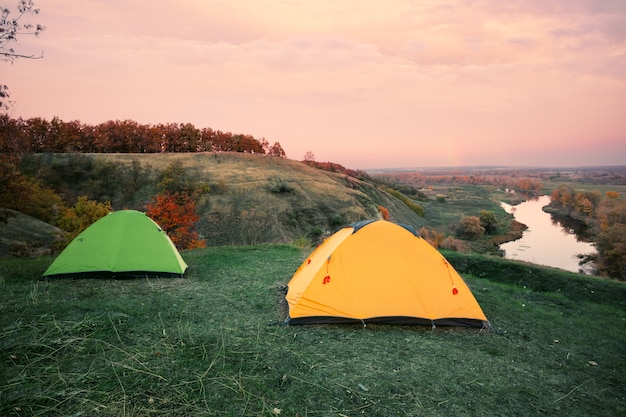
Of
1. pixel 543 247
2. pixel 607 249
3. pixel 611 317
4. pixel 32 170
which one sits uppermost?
pixel 32 170

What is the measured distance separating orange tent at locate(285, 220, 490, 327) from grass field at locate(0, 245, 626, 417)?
0.27 m

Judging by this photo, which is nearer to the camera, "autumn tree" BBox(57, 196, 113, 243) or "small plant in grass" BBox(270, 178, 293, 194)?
"autumn tree" BBox(57, 196, 113, 243)

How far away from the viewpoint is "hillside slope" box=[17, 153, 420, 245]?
41.0 meters

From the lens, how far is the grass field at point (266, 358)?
4.32 meters

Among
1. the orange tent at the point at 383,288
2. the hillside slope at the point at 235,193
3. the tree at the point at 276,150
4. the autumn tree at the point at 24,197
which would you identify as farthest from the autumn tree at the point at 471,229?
the orange tent at the point at 383,288

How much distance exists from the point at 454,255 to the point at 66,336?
11949mm

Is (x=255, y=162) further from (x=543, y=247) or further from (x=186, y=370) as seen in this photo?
(x=186, y=370)

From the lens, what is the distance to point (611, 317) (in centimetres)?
842

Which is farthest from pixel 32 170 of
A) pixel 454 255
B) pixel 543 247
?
pixel 543 247

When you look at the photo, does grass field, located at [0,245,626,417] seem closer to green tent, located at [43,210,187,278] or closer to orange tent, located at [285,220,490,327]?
orange tent, located at [285,220,490,327]

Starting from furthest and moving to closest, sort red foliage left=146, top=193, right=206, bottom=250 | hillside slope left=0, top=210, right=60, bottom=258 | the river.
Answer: the river → red foliage left=146, top=193, right=206, bottom=250 → hillside slope left=0, top=210, right=60, bottom=258

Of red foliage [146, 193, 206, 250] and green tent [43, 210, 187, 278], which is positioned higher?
green tent [43, 210, 187, 278]

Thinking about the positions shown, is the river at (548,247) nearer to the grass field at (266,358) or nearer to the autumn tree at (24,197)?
the grass field at (266,358)

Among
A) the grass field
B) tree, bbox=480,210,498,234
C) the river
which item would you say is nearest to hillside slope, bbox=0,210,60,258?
the grass field
